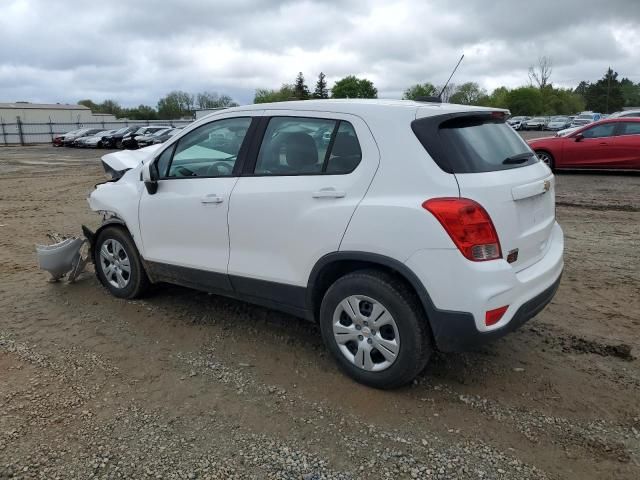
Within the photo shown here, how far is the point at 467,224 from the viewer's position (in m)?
2.85

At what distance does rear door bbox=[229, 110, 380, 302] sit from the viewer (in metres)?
3.27

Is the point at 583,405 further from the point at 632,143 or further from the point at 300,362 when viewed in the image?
the point at 632,143

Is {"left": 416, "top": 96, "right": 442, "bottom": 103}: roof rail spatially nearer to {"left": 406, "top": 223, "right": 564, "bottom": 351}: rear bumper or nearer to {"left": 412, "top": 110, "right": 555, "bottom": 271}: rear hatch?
{"left": 412, "top": 110, "right": 555, "bottom": 271}: rear hatch

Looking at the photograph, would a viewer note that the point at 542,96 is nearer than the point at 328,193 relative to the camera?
No

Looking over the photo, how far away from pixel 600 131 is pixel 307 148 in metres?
12.1

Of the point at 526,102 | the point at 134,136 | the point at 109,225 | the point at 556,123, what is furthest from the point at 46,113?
the point at 109,225

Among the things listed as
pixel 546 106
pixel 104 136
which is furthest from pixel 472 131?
pixel 546 106

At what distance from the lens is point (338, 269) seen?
3.43m

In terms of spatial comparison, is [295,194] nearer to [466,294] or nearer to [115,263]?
[466,294]

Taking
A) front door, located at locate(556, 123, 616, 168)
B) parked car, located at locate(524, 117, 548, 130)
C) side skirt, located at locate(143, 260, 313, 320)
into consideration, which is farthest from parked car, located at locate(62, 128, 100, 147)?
parked car, located at locate(524, 117, 548, 130)

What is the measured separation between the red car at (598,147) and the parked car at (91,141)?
2950 centimetres

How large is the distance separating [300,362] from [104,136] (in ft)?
116

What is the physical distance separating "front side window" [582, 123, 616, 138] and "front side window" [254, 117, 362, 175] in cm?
1201

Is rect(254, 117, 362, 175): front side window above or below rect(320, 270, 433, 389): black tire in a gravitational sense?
above
